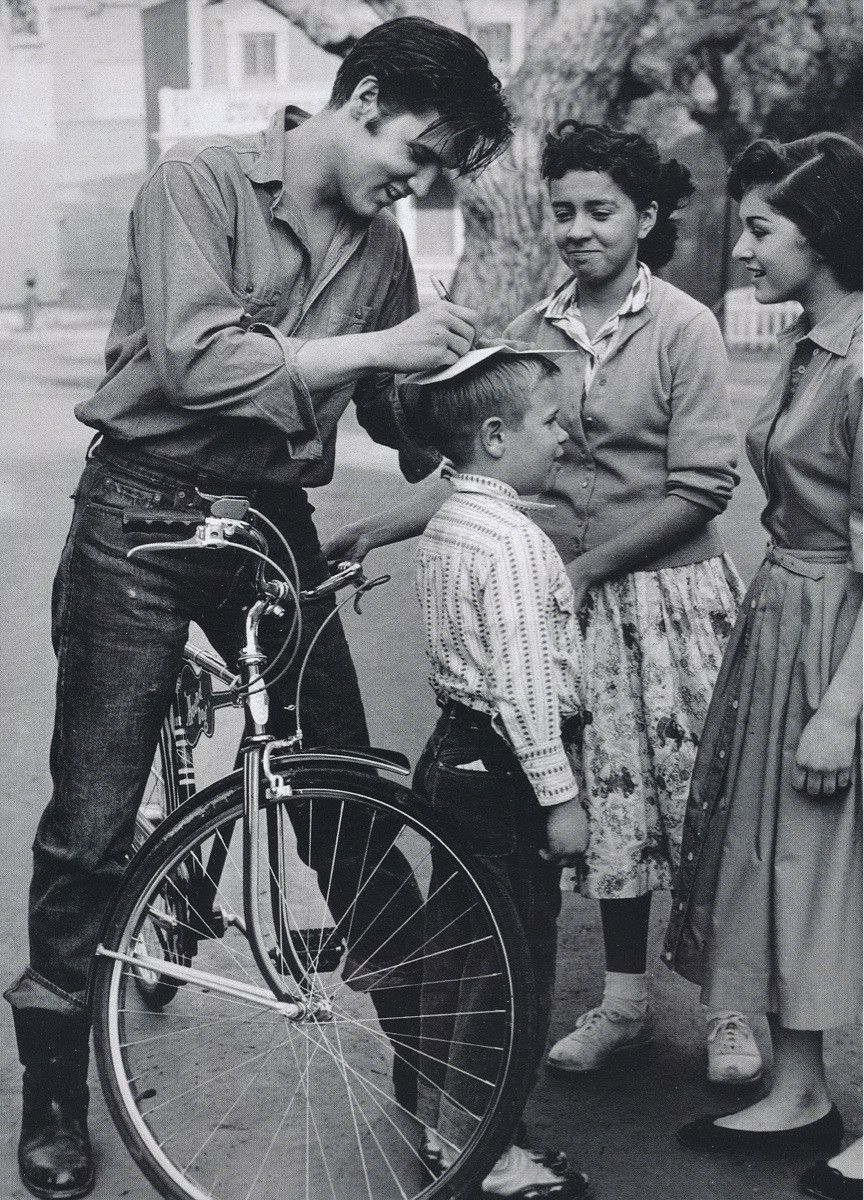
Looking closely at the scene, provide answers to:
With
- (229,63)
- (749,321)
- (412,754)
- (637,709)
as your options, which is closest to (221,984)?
(637,709)

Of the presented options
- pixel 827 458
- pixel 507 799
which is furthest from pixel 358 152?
pixel 507 799

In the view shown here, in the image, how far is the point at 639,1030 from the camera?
11.2 feet

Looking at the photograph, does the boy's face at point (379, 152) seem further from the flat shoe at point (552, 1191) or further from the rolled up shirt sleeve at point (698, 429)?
the flat shoe at point (552, 1191)

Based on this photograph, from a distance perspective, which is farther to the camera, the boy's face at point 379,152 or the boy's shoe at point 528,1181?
the boy's shoe at point 528,1181

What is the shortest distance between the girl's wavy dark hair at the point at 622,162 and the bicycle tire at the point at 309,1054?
1.40 metres

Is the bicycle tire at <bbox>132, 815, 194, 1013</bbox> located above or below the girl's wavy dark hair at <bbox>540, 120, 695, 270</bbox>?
below

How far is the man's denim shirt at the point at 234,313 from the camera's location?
98.7 inches

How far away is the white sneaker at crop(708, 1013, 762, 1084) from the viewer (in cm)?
321

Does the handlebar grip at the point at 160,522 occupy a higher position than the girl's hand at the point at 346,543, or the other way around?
the handlebar grip at the point at 160,522

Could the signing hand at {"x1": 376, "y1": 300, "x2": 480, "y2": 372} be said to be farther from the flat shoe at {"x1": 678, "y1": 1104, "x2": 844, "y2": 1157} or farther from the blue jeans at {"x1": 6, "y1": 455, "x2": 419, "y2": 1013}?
the flat shoe at {"x1": 678, "y1": 1104, "x2": 844, "y2": 1157}

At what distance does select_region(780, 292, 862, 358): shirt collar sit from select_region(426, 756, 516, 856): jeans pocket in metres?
0.99

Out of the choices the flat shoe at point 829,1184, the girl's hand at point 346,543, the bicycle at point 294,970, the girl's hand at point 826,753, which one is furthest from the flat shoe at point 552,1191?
the girl's hand at point 346,543

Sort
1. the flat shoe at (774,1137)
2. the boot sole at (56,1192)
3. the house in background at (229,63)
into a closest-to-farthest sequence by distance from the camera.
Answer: the boot sole at (56,1192)
the flat shoe at (774,1137)
the house in background at (229,63)

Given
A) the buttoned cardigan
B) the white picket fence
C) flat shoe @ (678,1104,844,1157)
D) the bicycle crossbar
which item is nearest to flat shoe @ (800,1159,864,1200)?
flat shoe @ (678,1104,844,1157)
